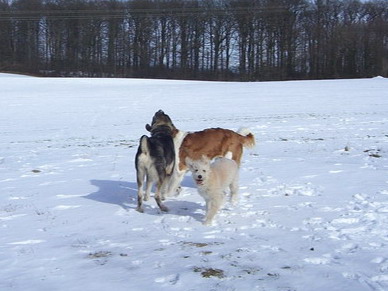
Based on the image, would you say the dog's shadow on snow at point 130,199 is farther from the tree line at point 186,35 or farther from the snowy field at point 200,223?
the tree line at point 186,35

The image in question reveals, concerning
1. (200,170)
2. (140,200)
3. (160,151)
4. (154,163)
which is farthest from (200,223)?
(160,151)

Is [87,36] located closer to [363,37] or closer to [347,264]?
[363,37]

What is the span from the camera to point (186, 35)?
232 feet

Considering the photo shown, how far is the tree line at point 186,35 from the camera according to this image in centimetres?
6606

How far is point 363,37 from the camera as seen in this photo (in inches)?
2530

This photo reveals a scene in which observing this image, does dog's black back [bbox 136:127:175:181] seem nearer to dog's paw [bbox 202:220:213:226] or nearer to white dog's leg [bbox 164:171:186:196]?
white dog's leg [bbox 164:171:186:196]

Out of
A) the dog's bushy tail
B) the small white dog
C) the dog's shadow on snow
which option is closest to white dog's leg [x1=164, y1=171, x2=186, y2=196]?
the dog's shadow on snow

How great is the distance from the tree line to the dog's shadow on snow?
56987mm

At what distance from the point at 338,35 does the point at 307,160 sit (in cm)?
5958

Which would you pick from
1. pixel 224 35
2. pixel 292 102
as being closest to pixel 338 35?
pixel 224 35

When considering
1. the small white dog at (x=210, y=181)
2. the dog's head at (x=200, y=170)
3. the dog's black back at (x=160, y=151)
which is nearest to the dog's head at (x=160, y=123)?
the dog's black back at (x=160, y=151)

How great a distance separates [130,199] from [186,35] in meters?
65.3

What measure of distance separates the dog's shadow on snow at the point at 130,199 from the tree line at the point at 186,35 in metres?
57.0

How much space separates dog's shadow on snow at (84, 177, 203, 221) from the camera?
6.94 metres
